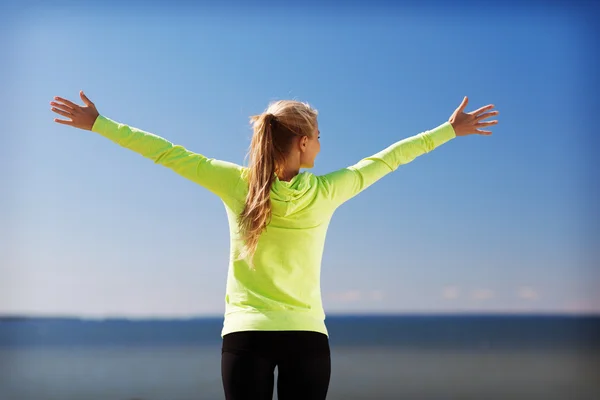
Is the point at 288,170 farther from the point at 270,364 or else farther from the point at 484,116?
the point at 484,116

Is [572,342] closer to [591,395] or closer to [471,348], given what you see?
[471,348]

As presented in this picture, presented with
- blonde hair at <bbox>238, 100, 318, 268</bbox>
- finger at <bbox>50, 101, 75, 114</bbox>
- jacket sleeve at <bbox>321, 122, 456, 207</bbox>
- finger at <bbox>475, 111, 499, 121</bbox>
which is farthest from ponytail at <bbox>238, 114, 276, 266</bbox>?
finger at <bbox>475, 111, 499, 121</bbox>

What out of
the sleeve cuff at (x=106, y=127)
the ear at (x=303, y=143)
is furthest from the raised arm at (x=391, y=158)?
the sleeve cuff at (x=106, y=127)

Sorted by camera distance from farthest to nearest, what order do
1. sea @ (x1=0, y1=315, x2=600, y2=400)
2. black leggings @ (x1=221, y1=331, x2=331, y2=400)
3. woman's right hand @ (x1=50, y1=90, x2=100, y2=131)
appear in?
1. sea @ (x1=0, y1=315, x2=600, y2=400)
2. woman's right hand @ (x1=50, y1=90, x2=100, y2=131)
3. black leggings @ (x1=221, y1=331, x2=331, y2=400)

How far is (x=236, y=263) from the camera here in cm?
208

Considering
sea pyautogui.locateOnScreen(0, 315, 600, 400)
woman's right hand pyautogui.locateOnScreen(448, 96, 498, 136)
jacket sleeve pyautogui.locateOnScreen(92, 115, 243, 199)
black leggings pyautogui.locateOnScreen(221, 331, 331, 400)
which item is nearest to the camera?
black leggings pyautogui.locateOnScreen(221, 331, 331, 400)

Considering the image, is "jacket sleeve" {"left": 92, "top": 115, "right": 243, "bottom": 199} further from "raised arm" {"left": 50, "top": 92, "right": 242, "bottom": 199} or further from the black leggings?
the black leggings

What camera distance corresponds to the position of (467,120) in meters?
2.48

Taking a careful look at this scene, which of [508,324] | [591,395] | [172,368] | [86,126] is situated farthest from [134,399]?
[508,324]

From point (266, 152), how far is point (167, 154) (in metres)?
0.29

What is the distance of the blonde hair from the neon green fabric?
0.11ft

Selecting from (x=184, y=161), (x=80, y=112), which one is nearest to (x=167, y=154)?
(x=184, y=161)

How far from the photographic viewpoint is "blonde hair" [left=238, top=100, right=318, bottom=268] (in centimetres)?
202

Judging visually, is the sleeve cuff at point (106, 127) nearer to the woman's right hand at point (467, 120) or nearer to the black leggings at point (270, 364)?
the black leggings at point (270, 364)
